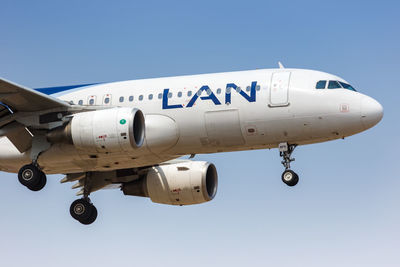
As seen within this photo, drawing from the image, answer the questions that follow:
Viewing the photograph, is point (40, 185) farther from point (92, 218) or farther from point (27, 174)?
point (92, 218)

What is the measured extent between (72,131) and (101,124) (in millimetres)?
1145

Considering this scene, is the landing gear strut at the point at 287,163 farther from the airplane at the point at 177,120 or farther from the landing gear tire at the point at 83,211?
the landing gear tire at the point at 83,211

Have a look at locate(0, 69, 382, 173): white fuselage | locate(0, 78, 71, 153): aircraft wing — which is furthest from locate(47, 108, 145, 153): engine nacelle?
locate(0, 78, 71, 153): aircraft wing

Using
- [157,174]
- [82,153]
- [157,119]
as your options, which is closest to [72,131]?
[82,153]

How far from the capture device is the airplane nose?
107ft

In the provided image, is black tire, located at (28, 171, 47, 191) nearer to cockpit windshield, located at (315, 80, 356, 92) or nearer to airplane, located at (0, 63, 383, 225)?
airplane, located at (0, 63, 383, 225)

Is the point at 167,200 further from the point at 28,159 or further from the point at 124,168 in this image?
the point at 28,159

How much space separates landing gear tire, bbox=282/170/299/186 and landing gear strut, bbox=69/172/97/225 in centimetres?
812

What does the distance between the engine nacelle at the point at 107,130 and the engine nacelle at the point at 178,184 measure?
4.87 m

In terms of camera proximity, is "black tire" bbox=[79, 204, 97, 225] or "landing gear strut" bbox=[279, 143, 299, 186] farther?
"black tire" bbox=[79, 204, 97, 225]

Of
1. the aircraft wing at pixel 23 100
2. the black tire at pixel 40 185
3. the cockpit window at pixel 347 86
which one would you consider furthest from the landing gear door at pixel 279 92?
the black tire at pixel 40 185

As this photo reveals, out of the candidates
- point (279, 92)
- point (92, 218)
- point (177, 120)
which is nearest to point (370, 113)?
point (279, 92)

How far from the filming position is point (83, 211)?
120ft

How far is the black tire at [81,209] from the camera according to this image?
3659cm
